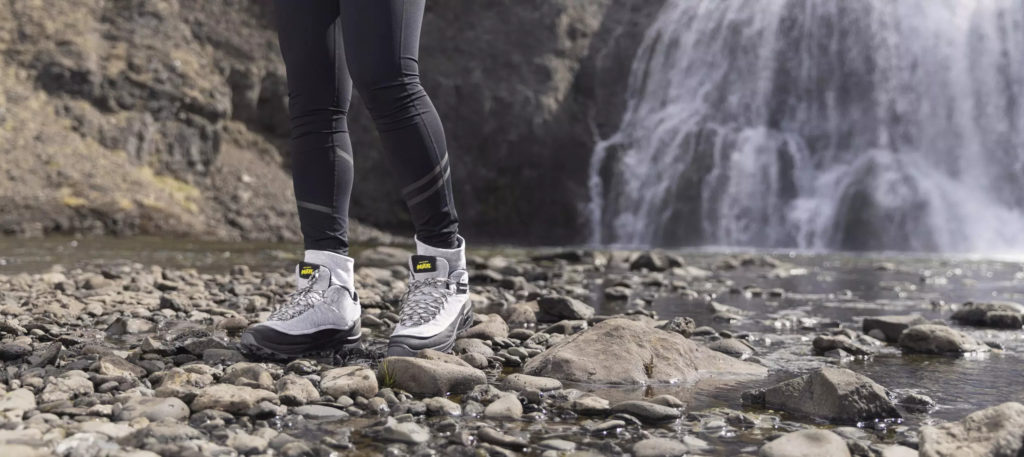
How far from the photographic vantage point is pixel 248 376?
7.40ft

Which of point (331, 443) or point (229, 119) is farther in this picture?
point (229, 119)

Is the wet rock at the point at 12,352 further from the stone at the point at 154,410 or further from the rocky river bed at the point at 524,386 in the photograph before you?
the stone at the point at 154,410

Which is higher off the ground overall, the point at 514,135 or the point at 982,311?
the point at 514,135

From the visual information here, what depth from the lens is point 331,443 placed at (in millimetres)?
1720

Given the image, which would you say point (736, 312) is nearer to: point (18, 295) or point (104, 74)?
point (18, 295)

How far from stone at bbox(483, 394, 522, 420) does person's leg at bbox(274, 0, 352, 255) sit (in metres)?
1.02

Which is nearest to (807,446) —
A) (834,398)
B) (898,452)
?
(898,452)

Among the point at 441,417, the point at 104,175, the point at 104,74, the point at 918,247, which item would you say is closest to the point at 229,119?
the point at 104,74

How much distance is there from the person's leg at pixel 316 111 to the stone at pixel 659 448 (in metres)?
1.44

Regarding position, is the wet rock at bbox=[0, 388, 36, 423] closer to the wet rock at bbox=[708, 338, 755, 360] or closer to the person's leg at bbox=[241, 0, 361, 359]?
the person's leg at bbox=[241, 0, 361, 359]

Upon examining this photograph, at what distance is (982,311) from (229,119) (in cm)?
2065

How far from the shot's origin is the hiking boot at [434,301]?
8.54 feet

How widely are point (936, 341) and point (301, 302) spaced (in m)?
2.39

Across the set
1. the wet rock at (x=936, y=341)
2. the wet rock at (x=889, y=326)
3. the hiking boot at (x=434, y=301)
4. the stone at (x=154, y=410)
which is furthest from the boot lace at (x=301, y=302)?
the wet rock at (x=889, y=326)
